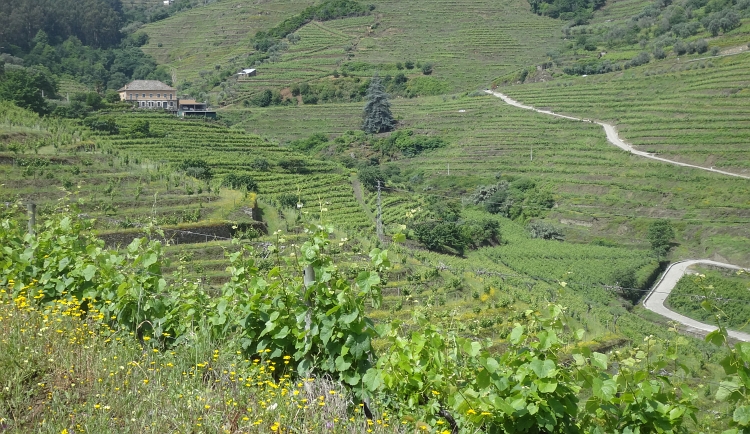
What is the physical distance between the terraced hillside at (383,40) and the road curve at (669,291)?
116 feet

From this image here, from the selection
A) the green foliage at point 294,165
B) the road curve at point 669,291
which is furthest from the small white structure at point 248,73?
the road curve at point 669,291

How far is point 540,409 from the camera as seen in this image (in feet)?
10.8

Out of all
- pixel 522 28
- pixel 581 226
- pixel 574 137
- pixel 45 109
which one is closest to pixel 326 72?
pixel 522 28

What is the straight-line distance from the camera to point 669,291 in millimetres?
25969

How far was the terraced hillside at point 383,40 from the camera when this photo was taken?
214ft

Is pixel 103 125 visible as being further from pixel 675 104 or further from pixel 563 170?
pixel 675 104

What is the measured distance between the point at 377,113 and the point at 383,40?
24676 millimetres

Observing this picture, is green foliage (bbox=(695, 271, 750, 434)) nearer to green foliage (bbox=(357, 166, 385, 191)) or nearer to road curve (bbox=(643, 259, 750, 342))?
road curve (bbox=(643, 259, 750, 342))

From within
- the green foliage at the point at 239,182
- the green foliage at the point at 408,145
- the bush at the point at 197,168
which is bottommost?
the green foliage at the point at 408,145

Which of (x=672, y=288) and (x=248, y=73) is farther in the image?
(x=248, y=73)

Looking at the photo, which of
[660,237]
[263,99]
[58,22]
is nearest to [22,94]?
[263,99]

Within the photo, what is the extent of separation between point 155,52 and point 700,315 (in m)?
75.4

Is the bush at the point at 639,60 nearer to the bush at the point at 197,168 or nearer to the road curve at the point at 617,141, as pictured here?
the road curve at the point at 617,141

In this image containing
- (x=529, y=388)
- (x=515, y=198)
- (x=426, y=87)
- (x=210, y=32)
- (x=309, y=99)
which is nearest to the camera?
(x=529, y=388)
